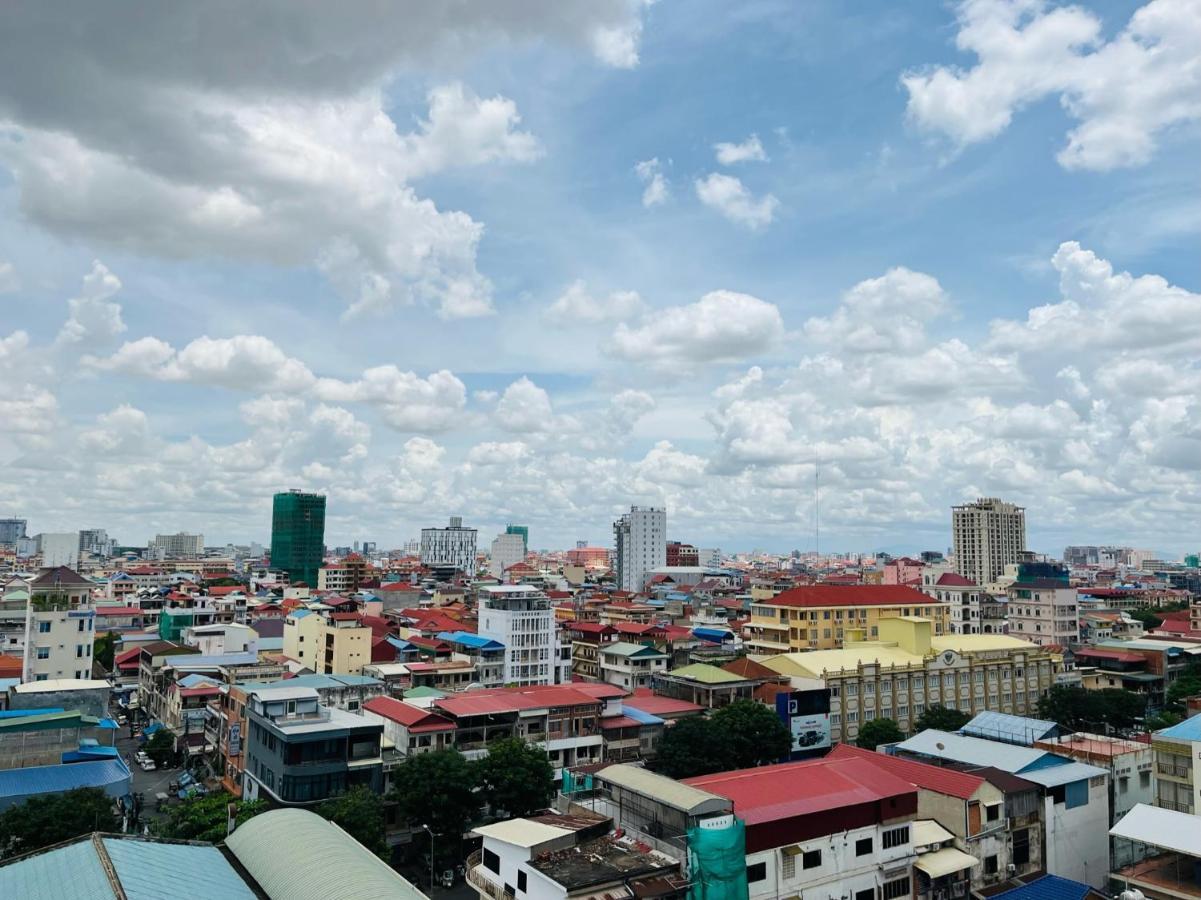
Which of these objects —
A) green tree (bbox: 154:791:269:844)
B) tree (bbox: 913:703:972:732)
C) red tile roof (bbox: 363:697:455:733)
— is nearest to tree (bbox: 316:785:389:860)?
green tree (bbox: 154:791:269:844)

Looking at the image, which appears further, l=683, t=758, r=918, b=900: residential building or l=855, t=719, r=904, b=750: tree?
l=855, t=719, r=904, b=750: tree

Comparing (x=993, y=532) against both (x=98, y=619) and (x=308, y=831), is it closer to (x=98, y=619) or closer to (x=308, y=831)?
(x=98, y=619)

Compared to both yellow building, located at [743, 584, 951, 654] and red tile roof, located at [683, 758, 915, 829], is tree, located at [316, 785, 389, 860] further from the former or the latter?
yellow building, located at [743, 584, 951, 654]

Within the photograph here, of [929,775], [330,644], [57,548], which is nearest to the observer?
[929,775]

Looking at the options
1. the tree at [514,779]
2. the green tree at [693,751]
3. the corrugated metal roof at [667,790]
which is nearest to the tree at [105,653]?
the tree at [514,779]

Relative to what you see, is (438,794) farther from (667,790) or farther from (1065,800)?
(1065,800)

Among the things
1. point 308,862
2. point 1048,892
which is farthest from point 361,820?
point 1048,892
